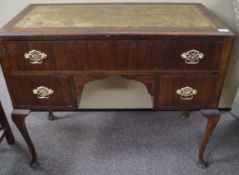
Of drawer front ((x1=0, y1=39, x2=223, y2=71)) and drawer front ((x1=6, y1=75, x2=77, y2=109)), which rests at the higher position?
drawer front ((x1=0, y1=39, x2=223, y2=71))

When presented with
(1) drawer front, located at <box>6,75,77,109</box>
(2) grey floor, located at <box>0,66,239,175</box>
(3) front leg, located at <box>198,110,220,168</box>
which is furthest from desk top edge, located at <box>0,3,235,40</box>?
(2) grey floor, located at <box>0,66,239,175</box>

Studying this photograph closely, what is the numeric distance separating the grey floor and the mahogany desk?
0.38 metres

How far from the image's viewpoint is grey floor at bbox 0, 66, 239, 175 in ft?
4.24

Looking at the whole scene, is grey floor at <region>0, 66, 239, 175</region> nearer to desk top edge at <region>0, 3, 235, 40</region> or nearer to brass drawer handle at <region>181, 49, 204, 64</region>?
brass drawer handle at <region>181, 49, 204, 64</region>

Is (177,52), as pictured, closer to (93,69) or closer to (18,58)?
(93,69)

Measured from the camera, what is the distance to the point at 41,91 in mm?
1011

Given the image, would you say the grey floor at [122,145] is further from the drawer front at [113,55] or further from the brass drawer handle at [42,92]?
the drawer front at [113,55]

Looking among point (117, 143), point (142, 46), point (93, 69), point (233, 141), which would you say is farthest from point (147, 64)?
point (233, 141)

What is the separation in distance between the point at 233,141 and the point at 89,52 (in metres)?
1.12

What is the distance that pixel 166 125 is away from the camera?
1.59 meters

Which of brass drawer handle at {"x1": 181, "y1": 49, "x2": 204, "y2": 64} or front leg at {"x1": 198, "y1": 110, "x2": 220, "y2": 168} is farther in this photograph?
front leg at {"x1": 198, "y1": 110, "x2": 220, "y2": 168}

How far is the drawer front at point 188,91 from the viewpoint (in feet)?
3.22

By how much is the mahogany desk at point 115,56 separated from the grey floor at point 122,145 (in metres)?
0.38

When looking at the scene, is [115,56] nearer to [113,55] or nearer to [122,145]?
[113,55]
